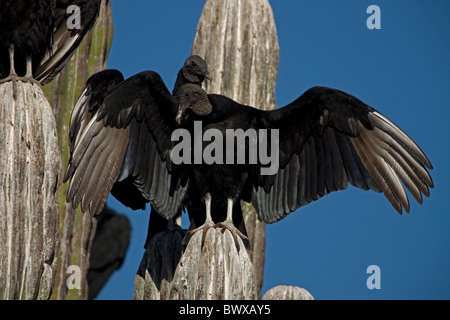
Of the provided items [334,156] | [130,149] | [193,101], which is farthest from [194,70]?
[334,156]

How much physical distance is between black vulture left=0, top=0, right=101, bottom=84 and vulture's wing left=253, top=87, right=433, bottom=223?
6.25 feet

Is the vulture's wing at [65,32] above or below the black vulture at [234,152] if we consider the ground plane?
above

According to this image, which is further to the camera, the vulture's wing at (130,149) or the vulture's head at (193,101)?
the vulture's head at (193,101)

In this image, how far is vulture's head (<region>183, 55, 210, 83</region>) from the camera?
981cm

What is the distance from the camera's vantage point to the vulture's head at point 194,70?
9.81m

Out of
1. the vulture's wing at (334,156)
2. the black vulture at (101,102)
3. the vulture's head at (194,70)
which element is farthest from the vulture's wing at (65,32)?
the vulture's wing at (334,156)

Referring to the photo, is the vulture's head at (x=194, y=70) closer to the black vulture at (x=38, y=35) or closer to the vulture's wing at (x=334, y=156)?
the vulture's wing at (x=334, y=156)

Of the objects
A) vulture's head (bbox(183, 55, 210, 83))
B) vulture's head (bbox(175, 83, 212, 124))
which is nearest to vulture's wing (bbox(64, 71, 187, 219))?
vulture's head (bbox(175, 83, 212, 124))

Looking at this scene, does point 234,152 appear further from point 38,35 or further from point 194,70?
point 38,35

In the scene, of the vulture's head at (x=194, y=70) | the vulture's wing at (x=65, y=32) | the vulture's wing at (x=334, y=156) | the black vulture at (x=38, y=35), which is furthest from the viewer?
the vulture's head at (x=194, y=70)

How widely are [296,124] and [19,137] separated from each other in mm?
2872

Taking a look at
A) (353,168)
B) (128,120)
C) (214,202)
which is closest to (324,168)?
(353,168)

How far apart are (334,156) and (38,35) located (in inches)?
111

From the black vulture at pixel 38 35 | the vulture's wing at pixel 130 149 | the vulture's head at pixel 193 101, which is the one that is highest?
the black vulture at pixel 38 35
